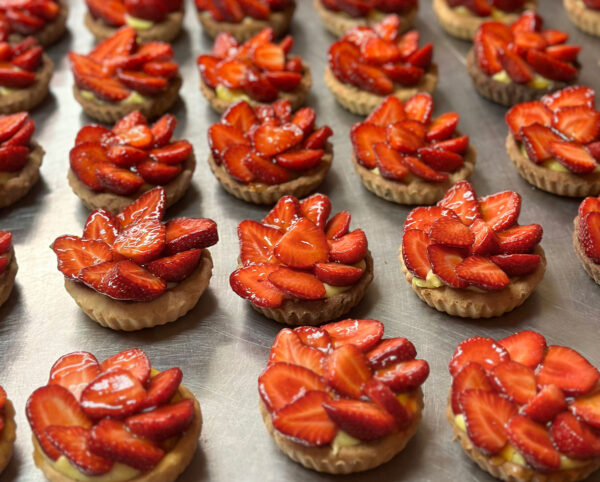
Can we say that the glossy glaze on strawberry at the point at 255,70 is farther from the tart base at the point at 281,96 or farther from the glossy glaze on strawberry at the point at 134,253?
the glossy glaze on strawberry at the point at 134,253

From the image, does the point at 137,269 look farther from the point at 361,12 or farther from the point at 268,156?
the point at 361,12

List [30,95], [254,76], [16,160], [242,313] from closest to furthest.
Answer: [242,313], [16,160], [254,76], [30,95]

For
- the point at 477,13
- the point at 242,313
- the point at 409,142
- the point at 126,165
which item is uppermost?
the point at 477,13

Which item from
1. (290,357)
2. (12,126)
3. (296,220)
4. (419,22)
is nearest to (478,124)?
(419,22)

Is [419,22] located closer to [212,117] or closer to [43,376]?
[212,117]

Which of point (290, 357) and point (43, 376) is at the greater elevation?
point (290, 357)

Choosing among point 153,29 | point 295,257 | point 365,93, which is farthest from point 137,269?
point 153,29

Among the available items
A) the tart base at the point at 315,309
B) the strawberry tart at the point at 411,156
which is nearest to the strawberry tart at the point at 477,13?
the strawberry tart at the point at 411,156

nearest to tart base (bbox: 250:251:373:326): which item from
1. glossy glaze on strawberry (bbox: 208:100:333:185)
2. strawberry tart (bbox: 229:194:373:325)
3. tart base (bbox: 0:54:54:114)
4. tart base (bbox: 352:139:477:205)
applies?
strawberry tart (bbox: 229:194:373:325)
